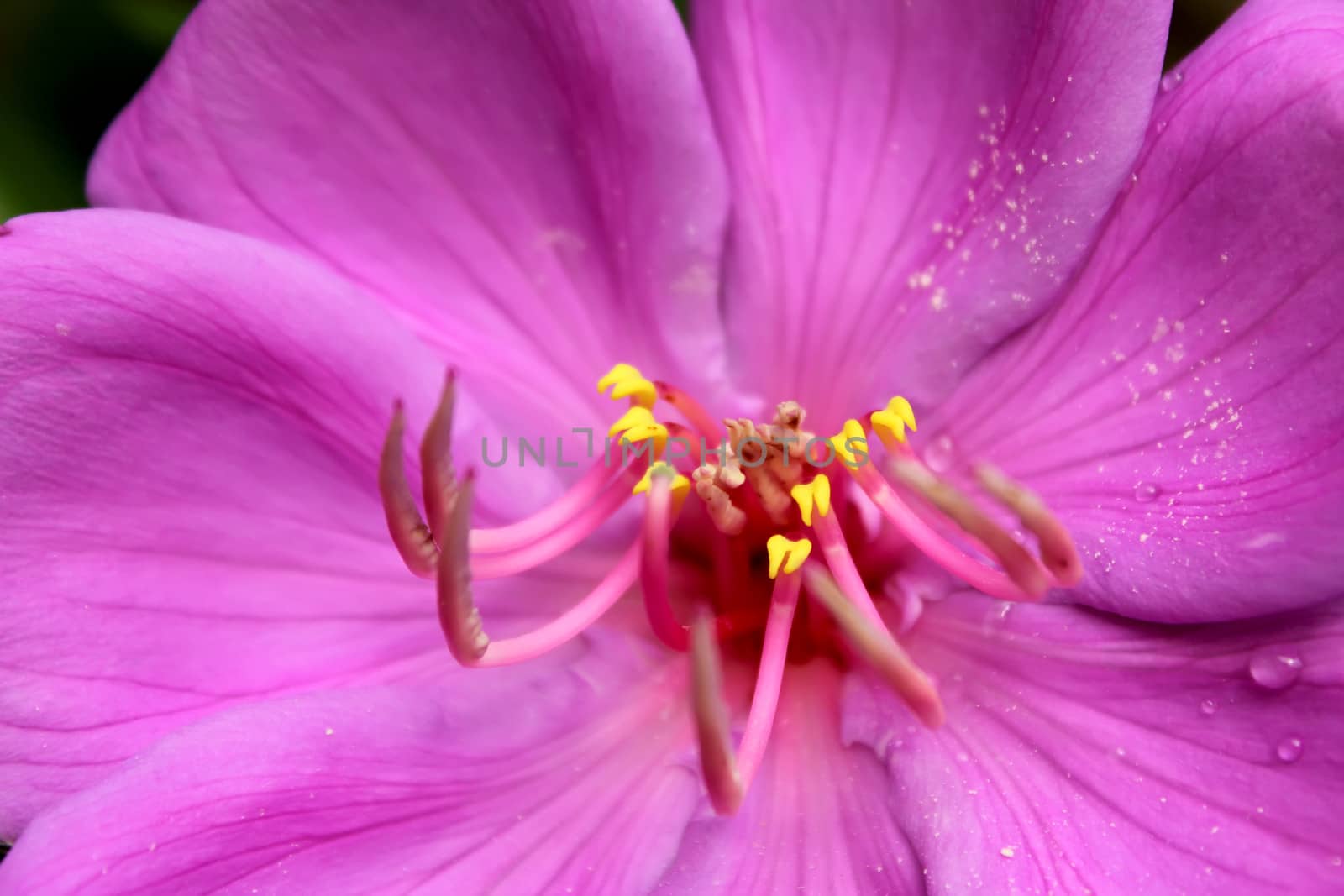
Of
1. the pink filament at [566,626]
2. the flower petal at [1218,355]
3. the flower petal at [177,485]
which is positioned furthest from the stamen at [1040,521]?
the flower petal at [177,485]

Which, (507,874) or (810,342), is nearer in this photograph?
(507,874)

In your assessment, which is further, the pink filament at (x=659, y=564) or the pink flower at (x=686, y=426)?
the pink filament at (x=659, y=564)

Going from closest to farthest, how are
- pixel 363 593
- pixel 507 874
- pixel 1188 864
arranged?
1. pixel 1188 864
2. pixel 507 874
3. pixel 363 593

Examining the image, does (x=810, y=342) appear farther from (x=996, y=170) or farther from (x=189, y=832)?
(x=189, y=832)

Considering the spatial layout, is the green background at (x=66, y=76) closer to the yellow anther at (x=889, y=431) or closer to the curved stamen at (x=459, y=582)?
the yellow anther at (x=889, y=431)

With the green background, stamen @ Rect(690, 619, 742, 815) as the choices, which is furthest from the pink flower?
the green background

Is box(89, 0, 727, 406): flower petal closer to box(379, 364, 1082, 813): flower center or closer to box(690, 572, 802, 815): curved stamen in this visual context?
box(379, 364, 1082, 813): flower center

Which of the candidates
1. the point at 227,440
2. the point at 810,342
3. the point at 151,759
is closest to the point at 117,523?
the point at 227,440
